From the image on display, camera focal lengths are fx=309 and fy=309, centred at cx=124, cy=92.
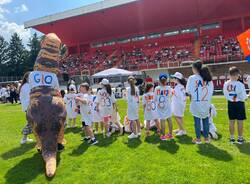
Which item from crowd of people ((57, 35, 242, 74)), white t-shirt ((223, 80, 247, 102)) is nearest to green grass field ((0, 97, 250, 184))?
white t-shirt ((223, 80, 247, 102))

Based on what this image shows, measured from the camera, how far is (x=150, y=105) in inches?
299

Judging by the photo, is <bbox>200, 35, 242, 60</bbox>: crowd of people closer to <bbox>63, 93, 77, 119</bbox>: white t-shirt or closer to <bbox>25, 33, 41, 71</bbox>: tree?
<bbox>63, 93, 77, 119</bbox>: white t-shirt

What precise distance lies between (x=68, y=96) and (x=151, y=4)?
2523 centimetres

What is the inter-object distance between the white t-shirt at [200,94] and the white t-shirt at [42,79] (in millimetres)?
2894

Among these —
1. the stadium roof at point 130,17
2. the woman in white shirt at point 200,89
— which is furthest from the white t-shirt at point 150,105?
the stadium roof at point 130,17

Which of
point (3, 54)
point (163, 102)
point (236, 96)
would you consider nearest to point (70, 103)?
point (163, 102)

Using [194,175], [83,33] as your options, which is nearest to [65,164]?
[194,175]

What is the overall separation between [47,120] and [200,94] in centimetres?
317

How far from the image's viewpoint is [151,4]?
1289 inches

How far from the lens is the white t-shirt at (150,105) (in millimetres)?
7570

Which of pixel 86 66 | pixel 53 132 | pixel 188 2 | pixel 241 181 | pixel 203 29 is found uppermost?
pixel 188 2

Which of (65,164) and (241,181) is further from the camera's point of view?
(65,164)

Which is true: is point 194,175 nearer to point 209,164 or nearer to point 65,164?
point 209,164

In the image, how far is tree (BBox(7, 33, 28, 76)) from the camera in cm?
5838
